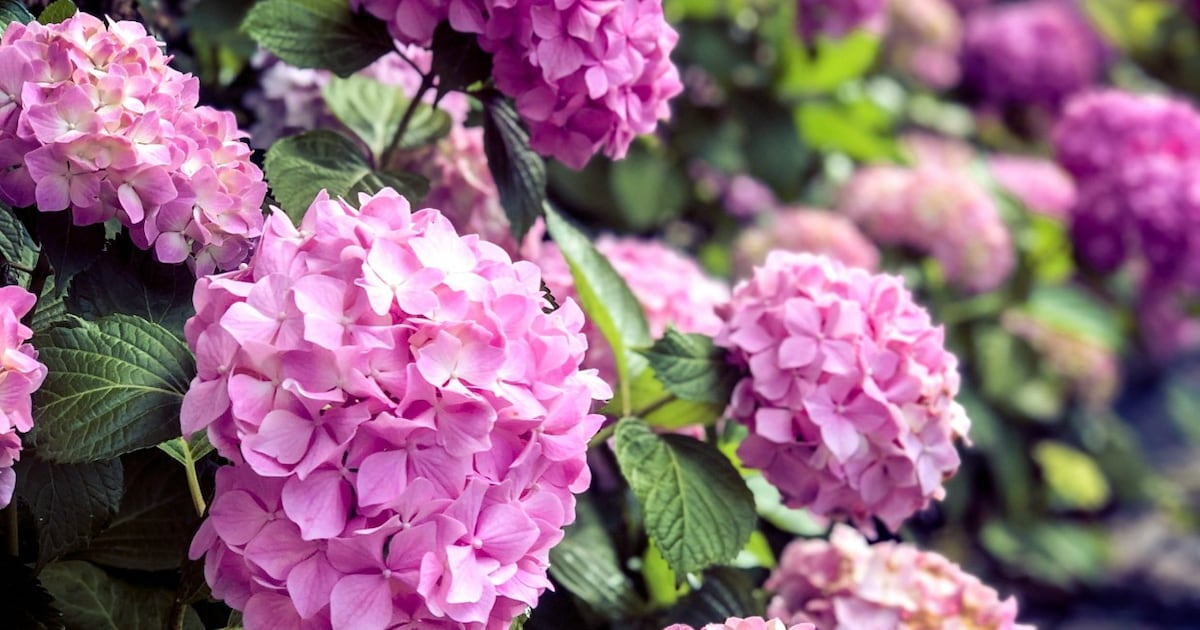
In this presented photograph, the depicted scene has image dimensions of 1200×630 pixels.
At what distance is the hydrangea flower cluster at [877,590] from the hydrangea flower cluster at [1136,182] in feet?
3.80

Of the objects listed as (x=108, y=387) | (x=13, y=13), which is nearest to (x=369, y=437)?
(x=108, y=387)

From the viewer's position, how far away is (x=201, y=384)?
526mm

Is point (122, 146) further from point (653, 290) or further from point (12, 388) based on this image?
point (653, 290)

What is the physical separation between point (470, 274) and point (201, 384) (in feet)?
0.41

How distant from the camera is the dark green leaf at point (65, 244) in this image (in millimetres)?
608

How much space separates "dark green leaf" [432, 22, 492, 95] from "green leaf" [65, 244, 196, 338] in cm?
22

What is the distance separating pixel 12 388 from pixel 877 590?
0.55 meters

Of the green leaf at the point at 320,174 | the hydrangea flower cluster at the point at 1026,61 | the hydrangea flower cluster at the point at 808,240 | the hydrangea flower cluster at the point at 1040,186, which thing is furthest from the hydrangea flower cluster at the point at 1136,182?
the green leaf at the point at 320,174

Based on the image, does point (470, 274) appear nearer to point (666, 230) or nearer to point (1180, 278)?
point (666, 230)

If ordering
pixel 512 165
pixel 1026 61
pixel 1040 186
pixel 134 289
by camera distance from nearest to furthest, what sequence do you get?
pixel 134 289 < pixel 512 165 < pixel 1040 186 < pixel 1026 61

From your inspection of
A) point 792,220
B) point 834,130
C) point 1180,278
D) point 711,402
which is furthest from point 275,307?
point 1180,278

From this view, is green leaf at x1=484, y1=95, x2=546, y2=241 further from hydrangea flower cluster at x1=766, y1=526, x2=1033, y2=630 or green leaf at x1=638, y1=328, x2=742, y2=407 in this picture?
hydrangea flower cluster at x1=766, y1=526, x2=1033, y2=630

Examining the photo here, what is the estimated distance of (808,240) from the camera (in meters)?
1.82

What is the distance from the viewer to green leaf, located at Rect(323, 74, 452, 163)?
953mm
